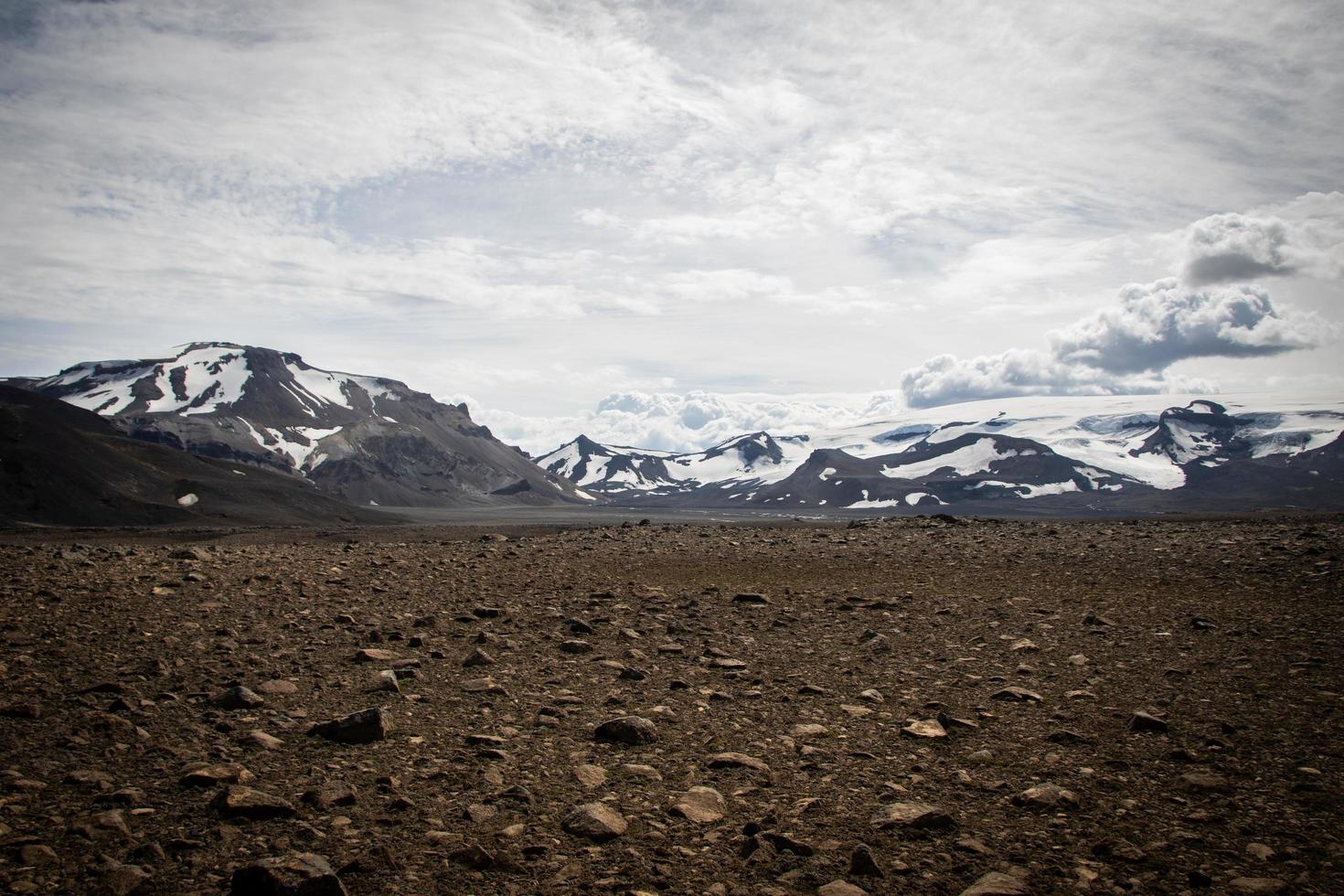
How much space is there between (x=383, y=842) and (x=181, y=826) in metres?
1.64

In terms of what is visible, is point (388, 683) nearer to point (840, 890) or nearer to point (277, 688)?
point (277, 688)

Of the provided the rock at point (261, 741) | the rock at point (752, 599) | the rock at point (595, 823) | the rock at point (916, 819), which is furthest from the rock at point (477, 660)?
the rock at point (916, 819)

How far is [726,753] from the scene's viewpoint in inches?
314

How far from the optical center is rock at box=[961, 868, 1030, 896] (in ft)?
17.4

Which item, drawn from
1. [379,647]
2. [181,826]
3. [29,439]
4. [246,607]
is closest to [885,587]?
[379,647]

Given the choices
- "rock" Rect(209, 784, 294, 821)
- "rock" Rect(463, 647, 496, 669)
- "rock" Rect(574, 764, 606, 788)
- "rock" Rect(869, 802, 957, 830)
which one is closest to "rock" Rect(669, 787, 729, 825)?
"rock" Rect(574, 764, 606, 788)

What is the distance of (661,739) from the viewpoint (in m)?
8.59

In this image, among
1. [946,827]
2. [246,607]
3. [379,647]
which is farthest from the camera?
[246,607]

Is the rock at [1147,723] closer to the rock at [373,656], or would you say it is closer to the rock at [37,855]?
the rock at [373,656]

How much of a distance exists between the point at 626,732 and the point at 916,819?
3.32 m

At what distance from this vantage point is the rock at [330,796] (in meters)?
6.60

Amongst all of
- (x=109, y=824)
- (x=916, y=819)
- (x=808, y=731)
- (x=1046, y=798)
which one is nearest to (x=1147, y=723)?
(x=1046, y=798)

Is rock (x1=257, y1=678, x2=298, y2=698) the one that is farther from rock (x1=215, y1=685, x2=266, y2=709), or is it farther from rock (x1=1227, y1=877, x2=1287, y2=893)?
rock (x1=1227, y1=877, x2=1287, y2=893)

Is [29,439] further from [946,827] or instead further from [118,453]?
[946,827]
